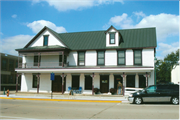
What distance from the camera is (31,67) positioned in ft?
88.3

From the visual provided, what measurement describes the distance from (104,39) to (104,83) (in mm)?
6139

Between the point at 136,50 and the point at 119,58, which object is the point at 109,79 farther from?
the point at 136,50

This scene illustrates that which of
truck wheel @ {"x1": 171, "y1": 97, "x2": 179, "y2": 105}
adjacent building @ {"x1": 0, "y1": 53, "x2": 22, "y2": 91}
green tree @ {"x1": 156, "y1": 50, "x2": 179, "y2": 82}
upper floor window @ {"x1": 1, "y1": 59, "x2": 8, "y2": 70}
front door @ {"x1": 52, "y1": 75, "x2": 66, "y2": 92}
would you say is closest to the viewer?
truck wheel @ {"x1": 171, "y1": 97, "x2": 179, "y2": 105}

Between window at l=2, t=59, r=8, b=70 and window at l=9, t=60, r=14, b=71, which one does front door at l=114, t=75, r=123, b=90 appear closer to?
window at l=2, t=59, r=8, b=70

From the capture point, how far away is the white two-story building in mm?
23219

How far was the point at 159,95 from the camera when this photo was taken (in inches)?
619

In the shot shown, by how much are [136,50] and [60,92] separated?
11365 millimetres

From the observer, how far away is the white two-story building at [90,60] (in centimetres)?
2322

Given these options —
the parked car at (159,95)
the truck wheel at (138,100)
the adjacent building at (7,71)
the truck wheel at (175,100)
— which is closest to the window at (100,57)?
the parked car at (159,95)

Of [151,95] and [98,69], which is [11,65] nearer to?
[98,69]

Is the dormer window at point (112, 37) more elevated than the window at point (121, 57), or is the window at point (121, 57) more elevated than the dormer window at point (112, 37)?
the dormer window at point (112, 37)

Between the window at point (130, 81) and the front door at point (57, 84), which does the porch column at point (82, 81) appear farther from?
the window at point (130, 81)

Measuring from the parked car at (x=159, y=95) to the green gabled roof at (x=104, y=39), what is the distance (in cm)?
832

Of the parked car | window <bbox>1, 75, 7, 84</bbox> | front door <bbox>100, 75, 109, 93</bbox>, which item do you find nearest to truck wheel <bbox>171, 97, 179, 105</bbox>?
the parked car
